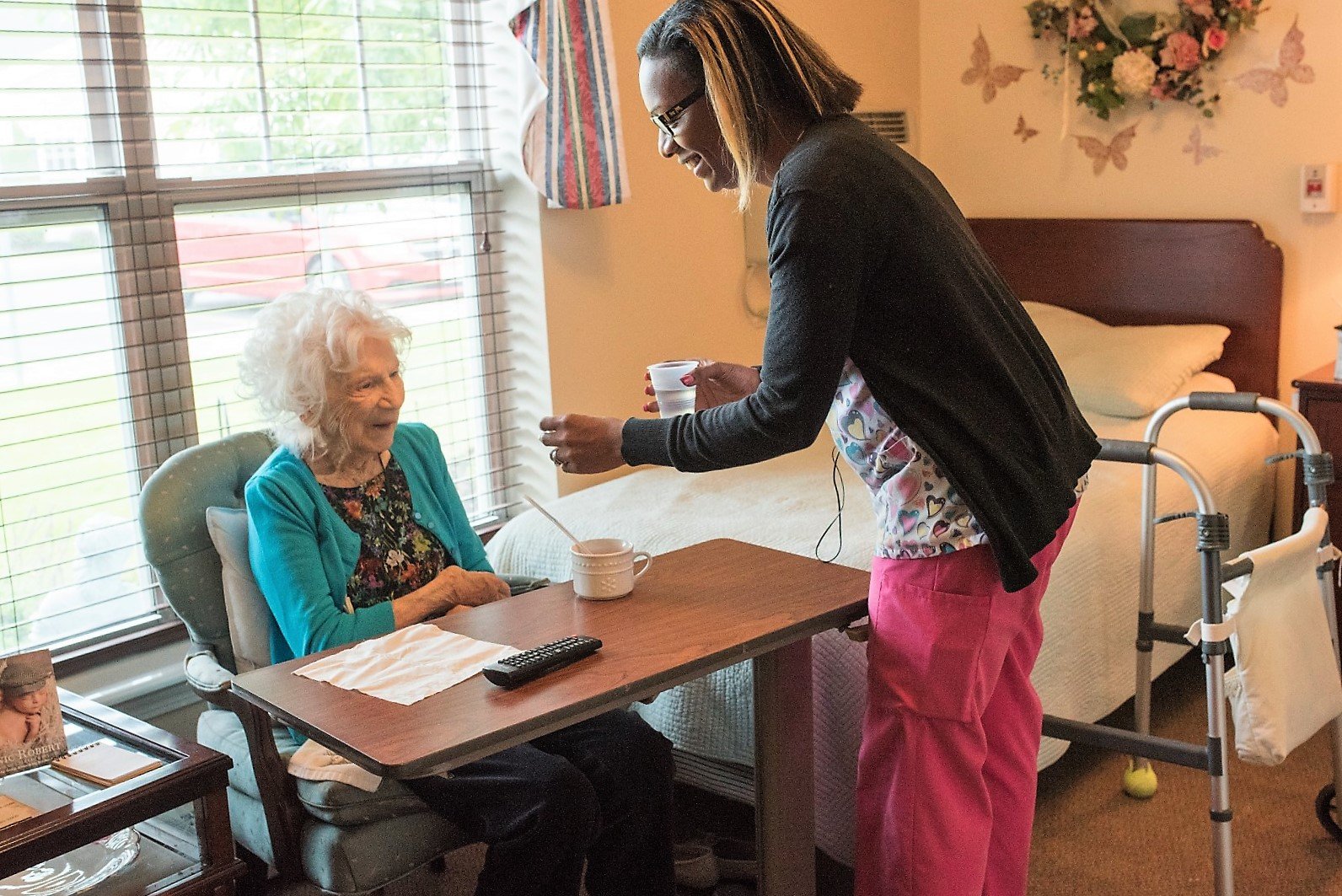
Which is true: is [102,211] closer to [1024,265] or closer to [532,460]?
[532,460]

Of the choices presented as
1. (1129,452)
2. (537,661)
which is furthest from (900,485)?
(1129,452)

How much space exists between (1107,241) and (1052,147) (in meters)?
0.36

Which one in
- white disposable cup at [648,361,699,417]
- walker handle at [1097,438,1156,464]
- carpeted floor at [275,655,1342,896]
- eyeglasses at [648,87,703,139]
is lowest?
carpeted floor at [275,655,1342,896]

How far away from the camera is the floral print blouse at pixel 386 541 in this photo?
7.28ft

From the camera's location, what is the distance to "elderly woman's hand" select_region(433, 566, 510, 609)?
225cm

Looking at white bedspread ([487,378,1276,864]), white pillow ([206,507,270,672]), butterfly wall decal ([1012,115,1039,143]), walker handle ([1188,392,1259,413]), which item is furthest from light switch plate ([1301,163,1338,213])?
white pillow ([206,507,270,672])

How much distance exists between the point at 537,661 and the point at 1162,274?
2.75 meters

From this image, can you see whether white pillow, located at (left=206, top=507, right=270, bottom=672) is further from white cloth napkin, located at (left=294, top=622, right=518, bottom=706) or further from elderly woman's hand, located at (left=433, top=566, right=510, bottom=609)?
white cloth napkin, located at (left=294, top=622, right=518, bottom=706)

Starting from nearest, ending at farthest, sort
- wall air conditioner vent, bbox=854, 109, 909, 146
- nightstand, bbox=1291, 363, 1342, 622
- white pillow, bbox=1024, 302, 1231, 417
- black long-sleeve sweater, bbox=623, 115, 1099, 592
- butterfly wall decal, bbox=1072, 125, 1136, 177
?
1. black long-sleeve sweater, bbox=623, 115, 1099, 592
2. nightstand, bbox=1291, 363, 1342, 622
3. white pillow, bbox=1024, 302, 1231, 417
4. butterfly wall decal, bbox=1072, 125, 1136, 177
5. wall air conditioner vent, bbox=854, 109, 909, 146

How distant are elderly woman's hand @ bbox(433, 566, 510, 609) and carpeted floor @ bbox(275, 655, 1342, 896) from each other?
636 millimetres

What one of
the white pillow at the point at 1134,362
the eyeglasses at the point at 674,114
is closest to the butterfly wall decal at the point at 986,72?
the white pillow at the point at 1134,362

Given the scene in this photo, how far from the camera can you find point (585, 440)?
1826 mm

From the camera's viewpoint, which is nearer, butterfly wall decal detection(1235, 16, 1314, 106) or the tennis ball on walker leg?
the tennis ball on walker leg

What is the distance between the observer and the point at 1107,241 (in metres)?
3.89
